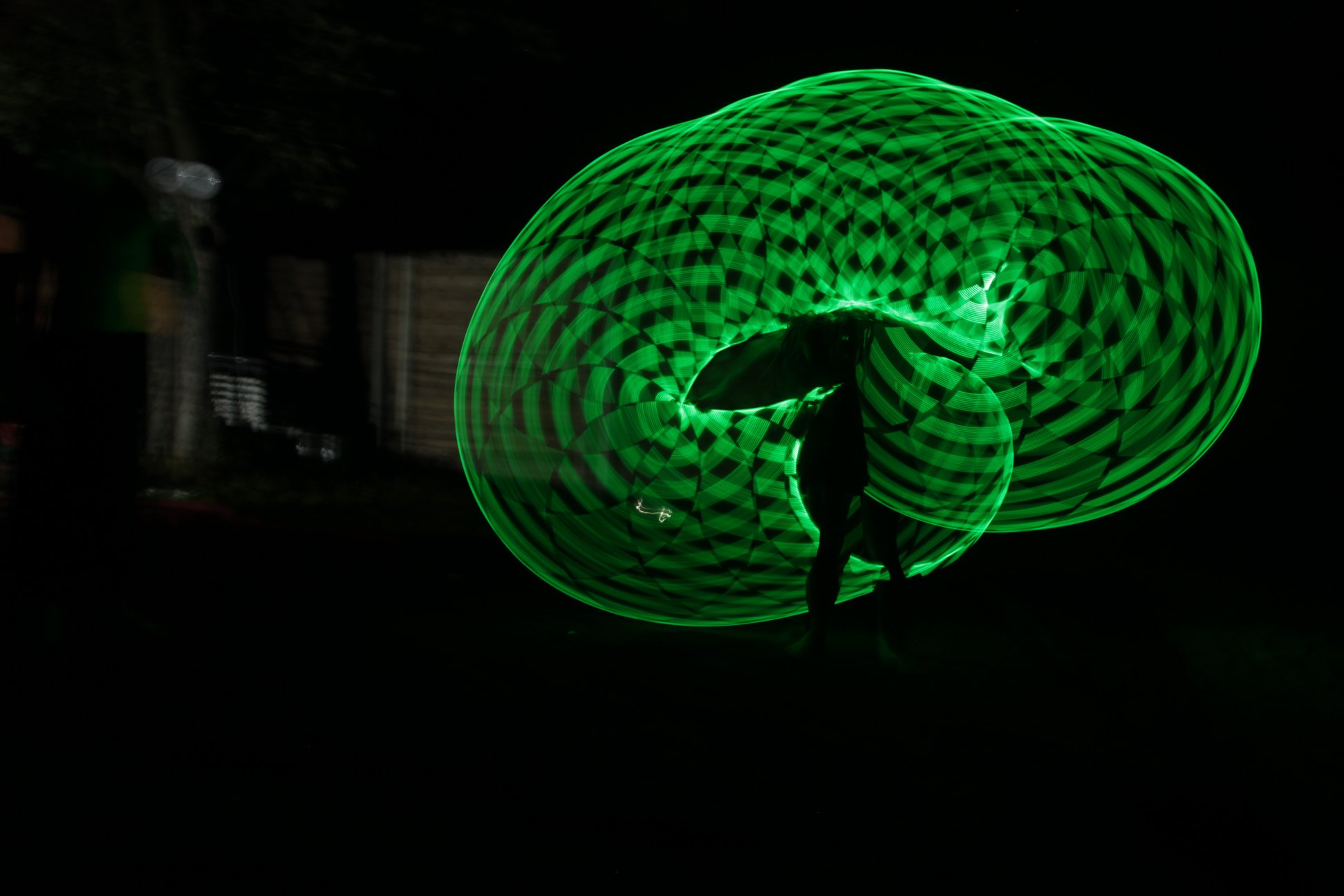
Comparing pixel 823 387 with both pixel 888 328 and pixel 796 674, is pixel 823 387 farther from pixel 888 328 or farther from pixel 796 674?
pixel 796 674

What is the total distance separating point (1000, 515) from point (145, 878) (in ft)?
11.3

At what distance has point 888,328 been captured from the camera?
474cm

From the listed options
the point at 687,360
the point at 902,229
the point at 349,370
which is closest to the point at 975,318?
the point at 902,229

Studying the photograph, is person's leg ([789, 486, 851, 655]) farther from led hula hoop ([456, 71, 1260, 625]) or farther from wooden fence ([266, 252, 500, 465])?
wooden fence ([266, 252, 500, 465])

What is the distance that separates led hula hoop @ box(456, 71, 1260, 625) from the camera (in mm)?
4754

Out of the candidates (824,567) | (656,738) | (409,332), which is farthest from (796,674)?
(409,332)

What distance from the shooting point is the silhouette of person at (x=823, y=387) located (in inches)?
170

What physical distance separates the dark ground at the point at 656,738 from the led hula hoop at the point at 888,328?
47cm

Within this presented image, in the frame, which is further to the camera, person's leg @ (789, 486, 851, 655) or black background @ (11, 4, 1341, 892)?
person's leg @ (789, 486, 851, 655)

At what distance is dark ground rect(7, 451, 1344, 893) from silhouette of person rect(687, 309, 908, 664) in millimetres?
623

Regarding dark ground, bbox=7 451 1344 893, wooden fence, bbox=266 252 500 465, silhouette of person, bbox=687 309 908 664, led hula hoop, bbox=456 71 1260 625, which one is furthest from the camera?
wooden fence, bbox=266 252 500 465

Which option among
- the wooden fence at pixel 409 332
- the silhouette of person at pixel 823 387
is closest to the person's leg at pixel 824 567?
the silhouette of person at pixel 823 387

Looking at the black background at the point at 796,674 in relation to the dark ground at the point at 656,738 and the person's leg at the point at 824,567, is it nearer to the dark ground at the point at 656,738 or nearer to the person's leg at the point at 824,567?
the dark ground at the point at 656,738

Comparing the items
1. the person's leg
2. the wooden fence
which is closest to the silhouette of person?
the person's leg
